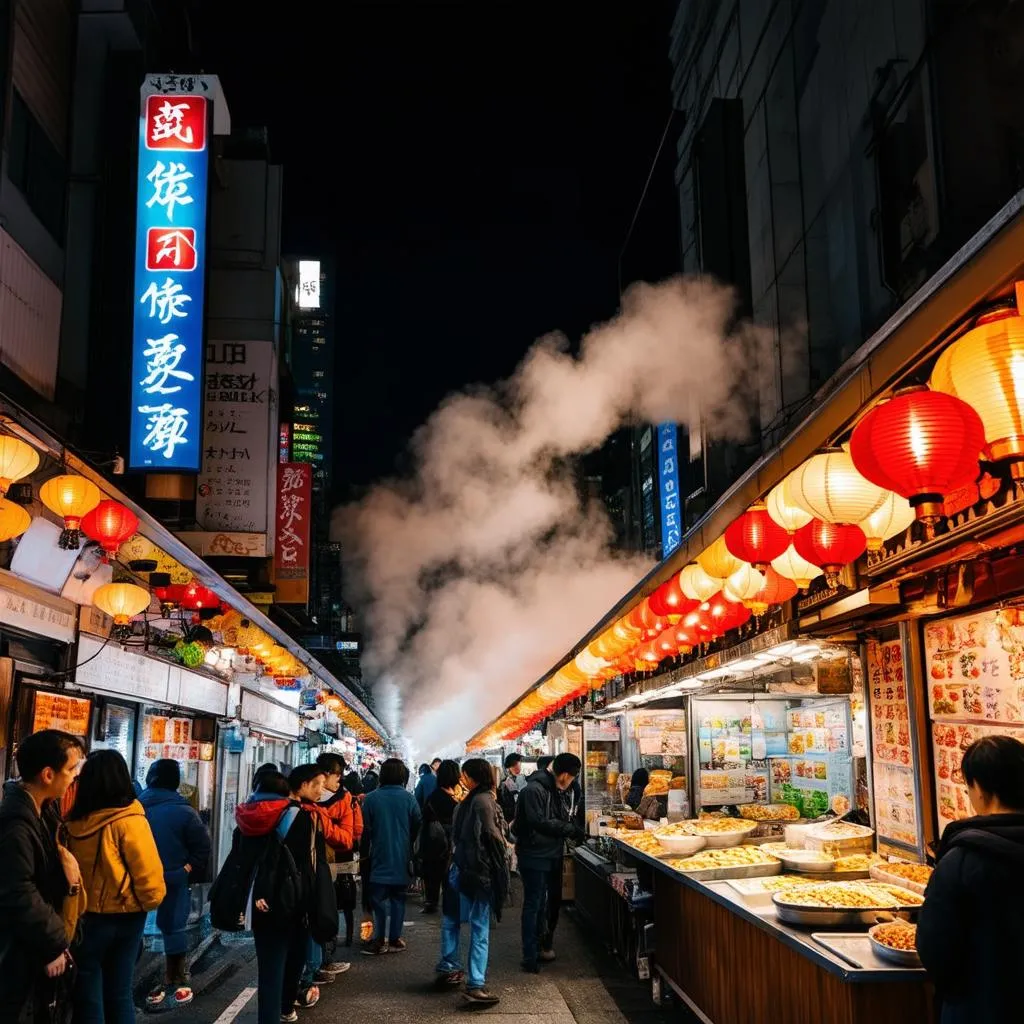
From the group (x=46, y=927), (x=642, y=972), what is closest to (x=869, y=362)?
(x=46, y=927)

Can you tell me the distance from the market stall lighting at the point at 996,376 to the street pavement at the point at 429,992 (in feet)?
21.5

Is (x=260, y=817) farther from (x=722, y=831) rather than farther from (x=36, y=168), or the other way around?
(x=36, y=168)

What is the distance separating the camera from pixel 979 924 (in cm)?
395

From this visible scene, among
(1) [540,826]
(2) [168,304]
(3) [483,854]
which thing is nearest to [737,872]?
(3) [483,854]

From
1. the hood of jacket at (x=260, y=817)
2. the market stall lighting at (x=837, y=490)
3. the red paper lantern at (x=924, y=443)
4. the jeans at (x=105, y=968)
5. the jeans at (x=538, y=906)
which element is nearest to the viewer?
the red paper lantern at (x=924, y=443)

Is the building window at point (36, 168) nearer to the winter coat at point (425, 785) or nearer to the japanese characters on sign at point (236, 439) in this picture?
the japanese characters on sign at point (236, 439)

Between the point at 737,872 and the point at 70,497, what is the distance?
6311 millimetres

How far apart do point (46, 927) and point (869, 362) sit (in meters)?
5.03

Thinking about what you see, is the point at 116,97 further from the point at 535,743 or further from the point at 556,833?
the point at 535,743

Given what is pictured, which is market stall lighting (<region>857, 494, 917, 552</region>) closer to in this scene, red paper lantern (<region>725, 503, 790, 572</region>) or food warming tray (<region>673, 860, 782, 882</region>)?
red paper lantern (<region>725, 503, 790, 572</region>)

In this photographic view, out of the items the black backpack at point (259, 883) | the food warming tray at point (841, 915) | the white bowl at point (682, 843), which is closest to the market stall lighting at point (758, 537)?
the food warming tray at point (841, 915)

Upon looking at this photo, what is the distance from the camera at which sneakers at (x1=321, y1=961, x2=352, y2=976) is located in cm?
1009

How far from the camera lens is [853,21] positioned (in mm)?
15555

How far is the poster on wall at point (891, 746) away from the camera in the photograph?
318 inches
